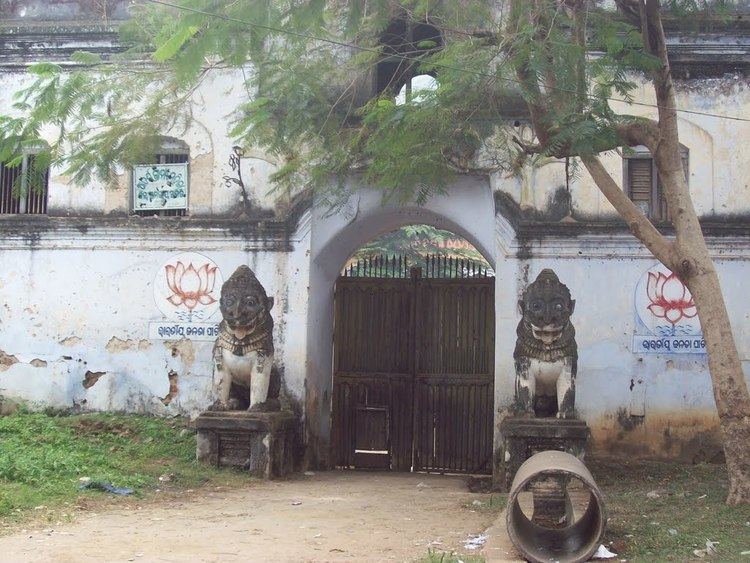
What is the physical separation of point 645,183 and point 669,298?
142 cm

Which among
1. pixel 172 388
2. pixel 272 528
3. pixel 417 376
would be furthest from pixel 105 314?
pixel 272 528

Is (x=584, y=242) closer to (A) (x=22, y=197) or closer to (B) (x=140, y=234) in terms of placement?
(B) (x=140, y=234)

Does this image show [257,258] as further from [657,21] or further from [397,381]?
[657,21]

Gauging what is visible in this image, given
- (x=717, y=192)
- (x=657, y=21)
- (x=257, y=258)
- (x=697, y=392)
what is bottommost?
(x=697, y=392)

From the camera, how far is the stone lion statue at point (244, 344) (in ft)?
34.3

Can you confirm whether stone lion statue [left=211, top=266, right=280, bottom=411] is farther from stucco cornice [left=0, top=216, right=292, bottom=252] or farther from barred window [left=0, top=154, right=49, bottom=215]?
barred window [left=0, top=154, right=49, bottom=215]

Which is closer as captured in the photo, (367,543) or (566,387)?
(367,543)

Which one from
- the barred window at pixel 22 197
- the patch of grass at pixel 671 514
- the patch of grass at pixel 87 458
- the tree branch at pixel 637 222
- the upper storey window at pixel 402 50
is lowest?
the patch of grass at pixel 671 514

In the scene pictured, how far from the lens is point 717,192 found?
11.4 metres

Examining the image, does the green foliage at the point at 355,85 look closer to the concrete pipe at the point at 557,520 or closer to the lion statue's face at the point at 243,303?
the lion statue's face at the point at 243,303

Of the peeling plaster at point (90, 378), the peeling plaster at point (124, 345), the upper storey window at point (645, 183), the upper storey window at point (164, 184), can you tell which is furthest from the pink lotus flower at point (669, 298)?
the peeling plaster at point (90, 378)

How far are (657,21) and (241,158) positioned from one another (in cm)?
552

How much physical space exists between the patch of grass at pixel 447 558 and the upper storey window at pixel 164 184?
686 cm

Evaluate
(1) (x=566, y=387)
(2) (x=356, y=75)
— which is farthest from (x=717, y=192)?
(2) (x=356, y=75)
